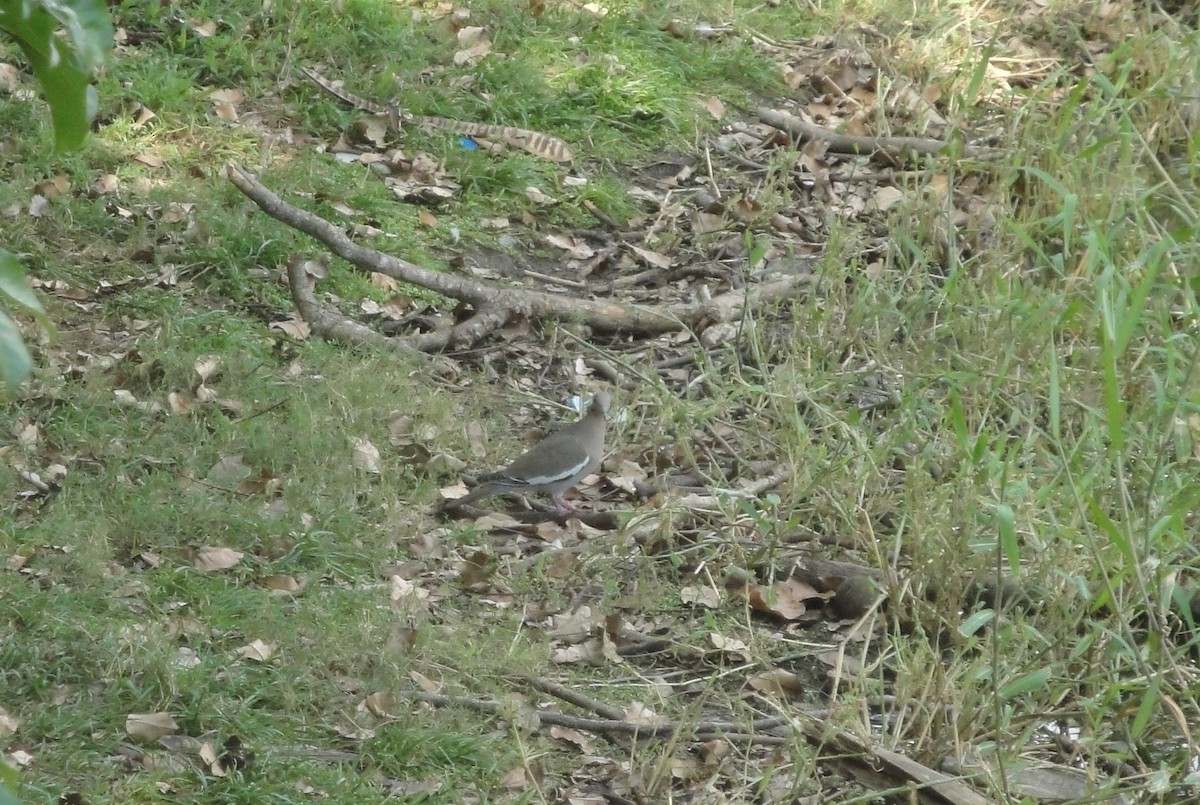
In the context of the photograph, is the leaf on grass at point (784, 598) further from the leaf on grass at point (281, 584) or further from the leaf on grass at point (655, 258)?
the leaf on grass at point (655, 258)

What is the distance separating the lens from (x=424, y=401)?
5016 millimetres

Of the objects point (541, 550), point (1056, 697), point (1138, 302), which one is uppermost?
point (1138, 302)

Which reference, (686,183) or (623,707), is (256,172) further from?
(623,707)

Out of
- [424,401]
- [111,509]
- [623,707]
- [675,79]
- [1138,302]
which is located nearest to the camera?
[1138,302]

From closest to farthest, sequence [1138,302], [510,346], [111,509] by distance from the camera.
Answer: [1138,302]
[111,509]
[510,346]

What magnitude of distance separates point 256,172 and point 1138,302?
13.7 ft

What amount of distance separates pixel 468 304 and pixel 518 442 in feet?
2.65

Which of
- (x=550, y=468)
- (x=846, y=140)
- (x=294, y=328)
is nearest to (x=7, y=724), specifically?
(x=550, y=468)

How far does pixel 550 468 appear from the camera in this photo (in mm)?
4543

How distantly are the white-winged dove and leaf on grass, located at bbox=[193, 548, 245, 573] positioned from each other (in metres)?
0.77

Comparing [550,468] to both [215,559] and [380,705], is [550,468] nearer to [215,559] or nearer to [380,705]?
[215,559]

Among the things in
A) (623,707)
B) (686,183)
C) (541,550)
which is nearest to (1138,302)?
(623,707)

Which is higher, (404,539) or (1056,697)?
(1056,697)

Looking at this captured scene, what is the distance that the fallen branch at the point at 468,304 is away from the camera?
213 inches
